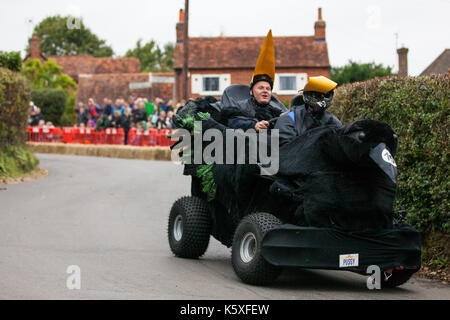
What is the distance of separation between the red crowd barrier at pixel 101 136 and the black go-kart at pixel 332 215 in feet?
78.6

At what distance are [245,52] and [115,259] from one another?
52.4 meters

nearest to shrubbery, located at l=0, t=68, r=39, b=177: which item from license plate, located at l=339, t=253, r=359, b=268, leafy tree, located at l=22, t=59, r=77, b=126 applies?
license plate, located at l=339, t=253, r=359, b=268

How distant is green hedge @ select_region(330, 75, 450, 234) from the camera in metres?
8.91

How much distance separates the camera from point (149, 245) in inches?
434

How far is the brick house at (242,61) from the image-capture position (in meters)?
59.8

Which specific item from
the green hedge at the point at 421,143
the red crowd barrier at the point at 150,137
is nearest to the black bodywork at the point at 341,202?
the green hedge at the point at 421,143

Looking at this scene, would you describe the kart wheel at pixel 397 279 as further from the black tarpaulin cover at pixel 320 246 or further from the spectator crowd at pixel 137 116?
the spectator crowd at pixel 137 116

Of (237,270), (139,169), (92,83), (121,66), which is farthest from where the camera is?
(121,66)

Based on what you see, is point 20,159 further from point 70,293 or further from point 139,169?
point 70,293

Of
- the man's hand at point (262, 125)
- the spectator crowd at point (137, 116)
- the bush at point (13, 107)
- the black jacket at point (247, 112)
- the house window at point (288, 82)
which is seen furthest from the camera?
the house window at point (288, 82)

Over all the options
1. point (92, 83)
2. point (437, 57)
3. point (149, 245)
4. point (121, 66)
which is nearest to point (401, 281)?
point (149, 245)

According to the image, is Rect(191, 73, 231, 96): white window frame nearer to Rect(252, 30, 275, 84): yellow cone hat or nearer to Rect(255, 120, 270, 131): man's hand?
Rect(252, 30, 275, 84): yellow cone hat

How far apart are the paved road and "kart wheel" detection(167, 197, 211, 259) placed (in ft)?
0.50

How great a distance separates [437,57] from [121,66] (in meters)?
40.4
